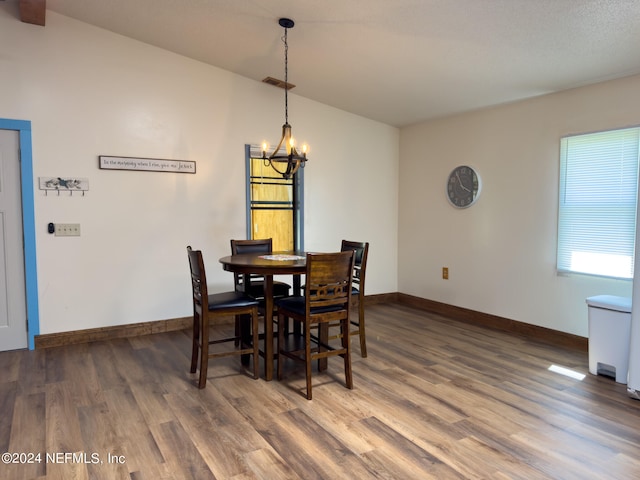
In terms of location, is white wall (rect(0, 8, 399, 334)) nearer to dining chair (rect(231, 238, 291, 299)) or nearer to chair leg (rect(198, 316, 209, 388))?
dining chair (rect(231, 238, 291, 299))

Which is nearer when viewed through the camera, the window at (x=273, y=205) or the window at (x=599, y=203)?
the window at (x=599, y=203)

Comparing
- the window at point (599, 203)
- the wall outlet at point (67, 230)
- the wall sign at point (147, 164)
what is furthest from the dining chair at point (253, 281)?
the window at point (599, 203)

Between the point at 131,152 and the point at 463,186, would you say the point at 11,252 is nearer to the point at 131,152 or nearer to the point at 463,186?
the point at 131,152

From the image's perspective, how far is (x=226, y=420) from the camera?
2.38 metres

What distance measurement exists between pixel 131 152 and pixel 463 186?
11.3 feet

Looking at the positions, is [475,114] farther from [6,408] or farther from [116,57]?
[6,408]

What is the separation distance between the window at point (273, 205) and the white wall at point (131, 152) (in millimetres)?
124

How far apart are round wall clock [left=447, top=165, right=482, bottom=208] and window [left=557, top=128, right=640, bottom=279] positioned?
0.90 m

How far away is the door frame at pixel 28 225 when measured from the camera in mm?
3529

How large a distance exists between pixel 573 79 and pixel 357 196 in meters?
2.54

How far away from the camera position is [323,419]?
2.39 metres

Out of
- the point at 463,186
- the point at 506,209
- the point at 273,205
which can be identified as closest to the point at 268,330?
the point at 273,205

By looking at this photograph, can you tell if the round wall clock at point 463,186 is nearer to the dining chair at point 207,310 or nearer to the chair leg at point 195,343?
the dining chair at point 207,310

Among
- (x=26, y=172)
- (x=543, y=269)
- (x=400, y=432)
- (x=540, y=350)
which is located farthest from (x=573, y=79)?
(x=26, y=172)
